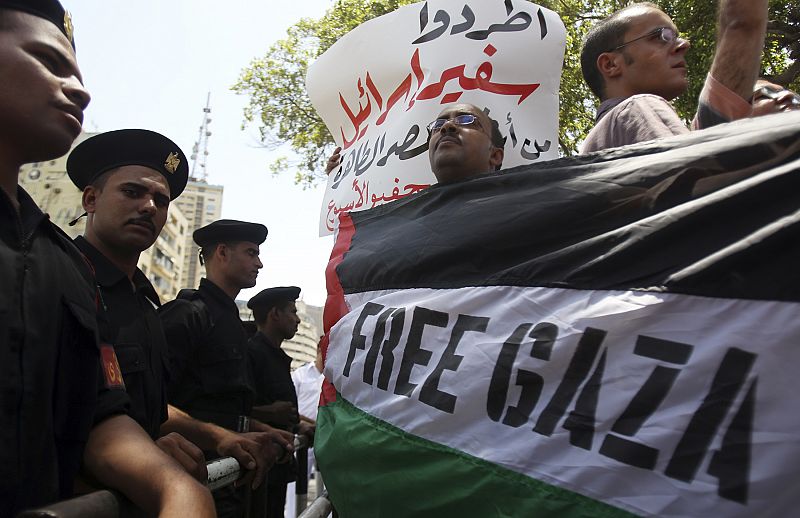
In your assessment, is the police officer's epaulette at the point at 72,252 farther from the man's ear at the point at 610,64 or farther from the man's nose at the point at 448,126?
the man's ear at the point at 610,64

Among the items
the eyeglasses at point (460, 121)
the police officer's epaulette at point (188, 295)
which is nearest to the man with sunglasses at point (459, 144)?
the eyeglasses at point (460, 121)

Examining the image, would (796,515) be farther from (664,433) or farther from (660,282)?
(660,282)

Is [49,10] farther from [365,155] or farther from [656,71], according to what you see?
[365,155]

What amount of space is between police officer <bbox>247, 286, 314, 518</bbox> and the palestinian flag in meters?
1.99

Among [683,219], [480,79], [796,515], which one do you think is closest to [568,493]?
[796,515]

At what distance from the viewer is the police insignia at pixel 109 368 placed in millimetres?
1340

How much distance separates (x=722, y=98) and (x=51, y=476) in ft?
5.85

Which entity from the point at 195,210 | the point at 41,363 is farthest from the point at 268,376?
the point at 195,210

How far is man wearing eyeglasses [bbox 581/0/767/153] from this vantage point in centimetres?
155

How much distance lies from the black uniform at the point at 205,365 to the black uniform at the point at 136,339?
633 mm

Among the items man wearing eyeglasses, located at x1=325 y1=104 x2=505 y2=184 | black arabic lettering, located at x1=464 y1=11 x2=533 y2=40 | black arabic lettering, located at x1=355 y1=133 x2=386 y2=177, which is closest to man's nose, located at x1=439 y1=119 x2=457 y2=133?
man wearing eyeglasses, located at x1=325 y1=104 x2=505 y2=184

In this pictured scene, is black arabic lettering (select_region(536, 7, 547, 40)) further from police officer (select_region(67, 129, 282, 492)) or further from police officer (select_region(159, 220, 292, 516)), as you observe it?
police officer (select_region(159, 220, 292, 516))

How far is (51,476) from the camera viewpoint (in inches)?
43.6

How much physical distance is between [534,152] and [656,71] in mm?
951
